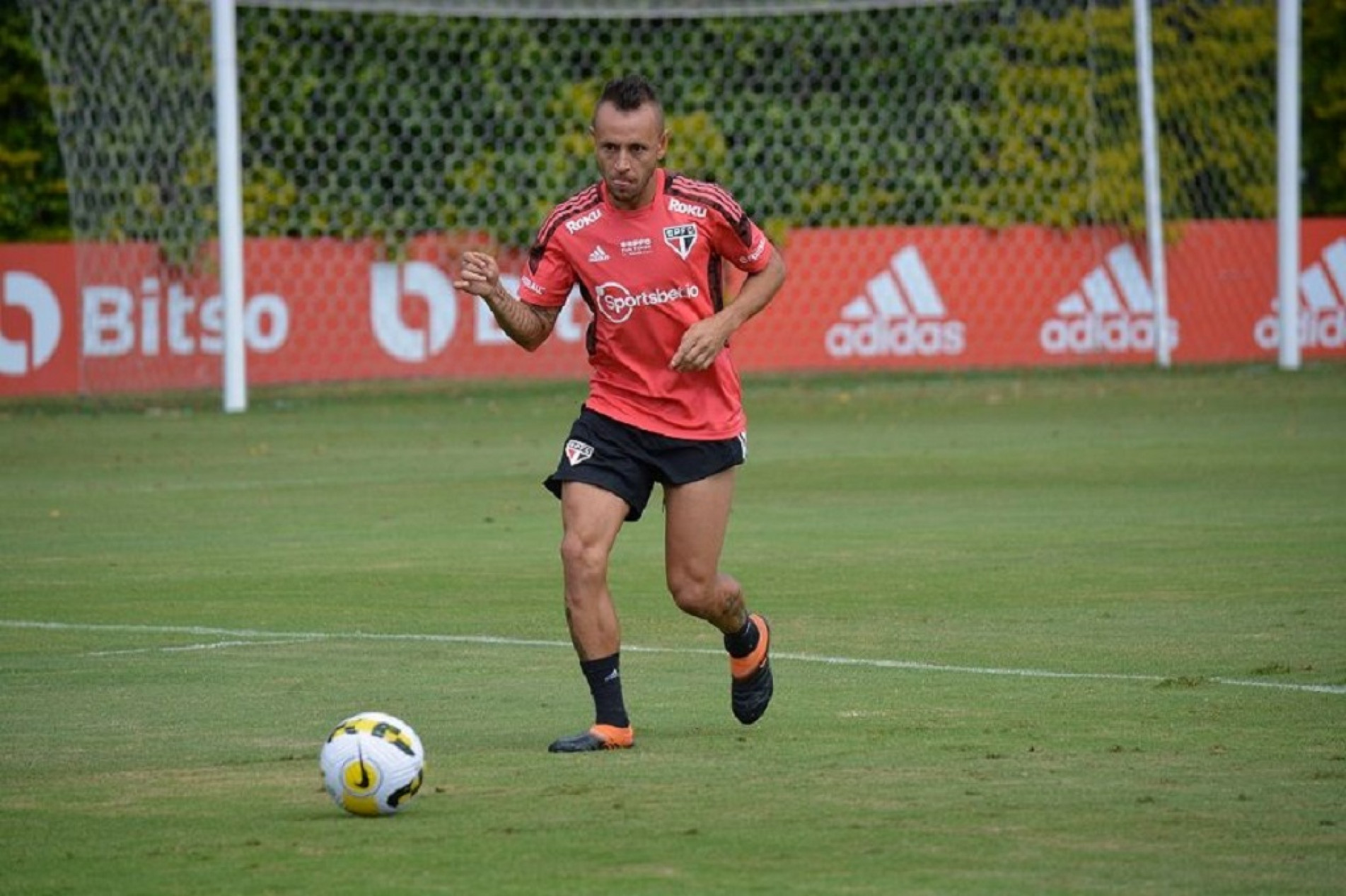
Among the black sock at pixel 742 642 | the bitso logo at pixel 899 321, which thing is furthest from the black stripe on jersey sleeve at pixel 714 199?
the bitso logo at pixel 899 321

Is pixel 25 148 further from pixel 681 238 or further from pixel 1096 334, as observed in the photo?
pixel 681 238

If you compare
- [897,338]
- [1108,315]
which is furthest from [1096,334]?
[897,338]

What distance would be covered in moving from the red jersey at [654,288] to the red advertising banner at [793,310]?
21.6 meters

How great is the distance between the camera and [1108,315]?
36562mm

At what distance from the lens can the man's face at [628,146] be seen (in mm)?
9453

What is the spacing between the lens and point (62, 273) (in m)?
31.1

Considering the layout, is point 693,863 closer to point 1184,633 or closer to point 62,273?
point 1184,633

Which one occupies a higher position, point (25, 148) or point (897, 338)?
point (25, 148)

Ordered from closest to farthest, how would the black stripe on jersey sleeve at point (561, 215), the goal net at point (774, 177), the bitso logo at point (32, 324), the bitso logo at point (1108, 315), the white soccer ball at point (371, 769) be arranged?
the white soccer ball at point (371, 769) < the black stripe on jersey sleeve at point (561, 215) < the bitso logo at point (32, 324) < the goal net at point (774, 177) < the bitso logo at point (1108, 315)

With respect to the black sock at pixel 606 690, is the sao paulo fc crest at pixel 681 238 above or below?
above

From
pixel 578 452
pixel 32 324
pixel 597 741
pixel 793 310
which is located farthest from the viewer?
pixel 793 310

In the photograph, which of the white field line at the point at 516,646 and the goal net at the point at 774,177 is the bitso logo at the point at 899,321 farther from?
the white field line at the point at 516,646

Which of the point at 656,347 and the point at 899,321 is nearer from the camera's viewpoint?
the point at 656,347

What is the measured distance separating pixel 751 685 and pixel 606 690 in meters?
0.66
